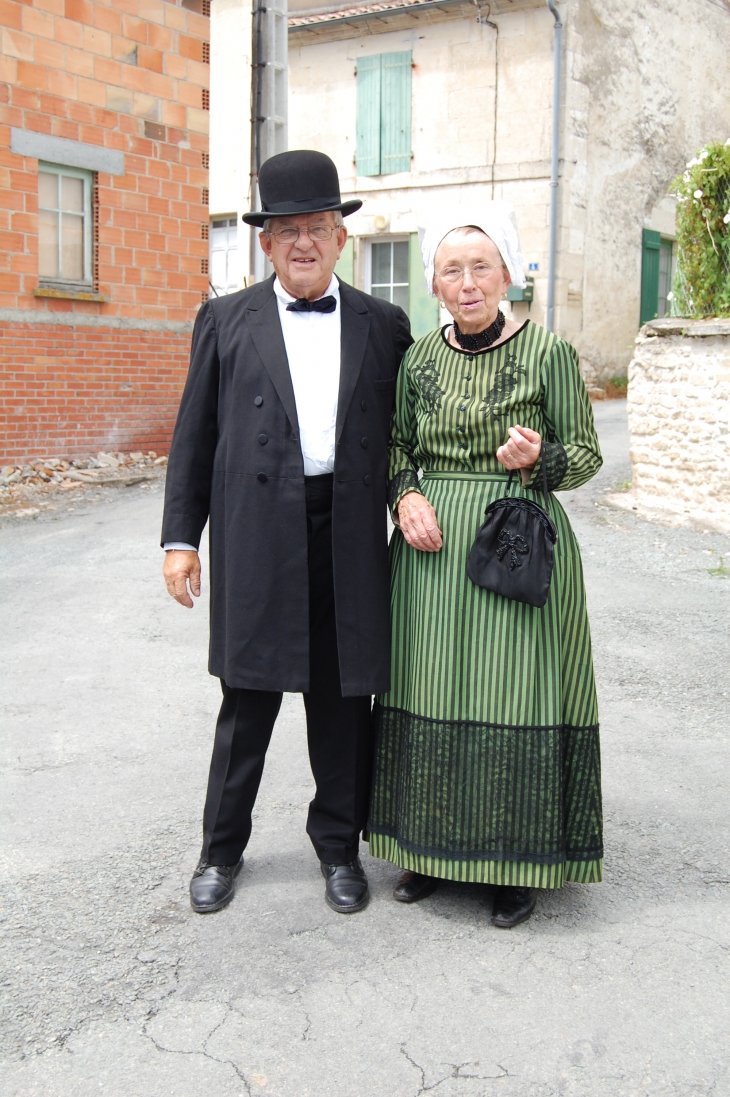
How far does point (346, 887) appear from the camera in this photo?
2.99 metres

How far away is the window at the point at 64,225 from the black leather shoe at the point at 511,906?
8.88 m

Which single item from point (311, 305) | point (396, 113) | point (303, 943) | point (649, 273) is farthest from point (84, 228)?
point (649, 273)

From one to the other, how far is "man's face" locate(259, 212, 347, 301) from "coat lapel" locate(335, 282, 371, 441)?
0.12 metres

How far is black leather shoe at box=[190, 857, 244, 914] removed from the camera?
2932 millimetres

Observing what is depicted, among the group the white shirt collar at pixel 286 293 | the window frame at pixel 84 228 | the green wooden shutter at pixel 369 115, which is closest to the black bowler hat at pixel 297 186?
the white shirt collar at pixel 286 293

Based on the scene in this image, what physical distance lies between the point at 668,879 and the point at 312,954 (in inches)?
43.3

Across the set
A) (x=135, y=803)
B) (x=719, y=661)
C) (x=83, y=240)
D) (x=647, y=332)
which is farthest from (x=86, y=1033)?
(x=83, y=240)

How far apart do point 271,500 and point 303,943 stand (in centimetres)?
115

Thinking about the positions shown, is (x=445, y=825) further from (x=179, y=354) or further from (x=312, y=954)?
(x=179, y=354)

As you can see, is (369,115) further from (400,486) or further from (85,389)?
(400,486)

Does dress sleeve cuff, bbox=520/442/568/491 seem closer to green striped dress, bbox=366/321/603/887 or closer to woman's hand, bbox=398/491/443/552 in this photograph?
green striped dress, bbox=366/321/603/887

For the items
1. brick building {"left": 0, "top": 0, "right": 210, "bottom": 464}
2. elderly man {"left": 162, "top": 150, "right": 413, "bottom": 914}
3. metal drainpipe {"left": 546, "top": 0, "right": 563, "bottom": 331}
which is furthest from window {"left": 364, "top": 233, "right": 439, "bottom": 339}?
elderly man {"left": 162, "top": 150, "right": 413, "bottom": 914}

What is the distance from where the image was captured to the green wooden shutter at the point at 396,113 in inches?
666

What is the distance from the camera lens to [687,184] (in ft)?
27.7
